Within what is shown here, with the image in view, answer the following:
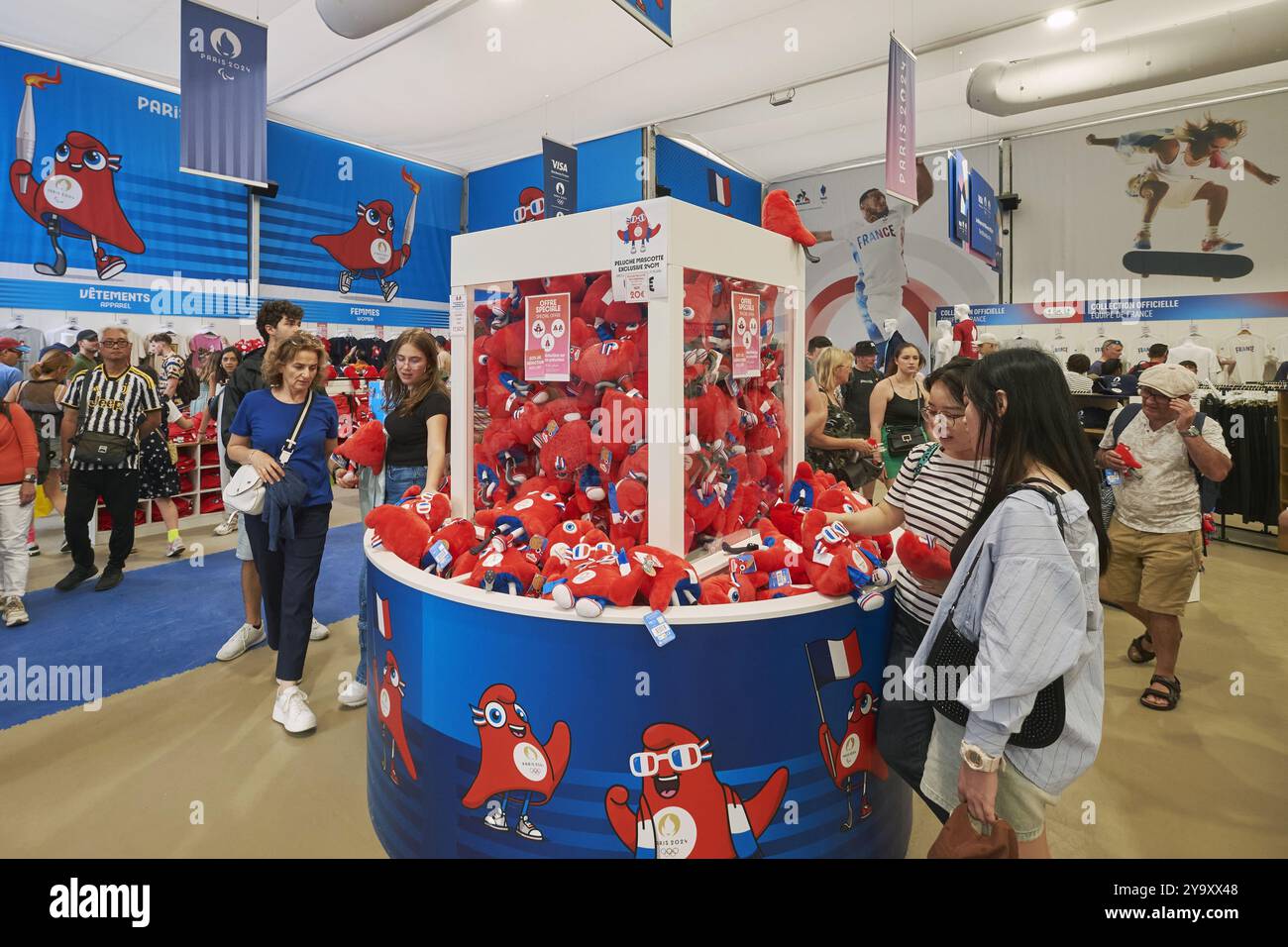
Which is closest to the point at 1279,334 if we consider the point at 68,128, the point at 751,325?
the point at 751,325

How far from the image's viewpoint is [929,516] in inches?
75.8

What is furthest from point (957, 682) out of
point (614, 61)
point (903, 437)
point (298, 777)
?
point (614, 61)

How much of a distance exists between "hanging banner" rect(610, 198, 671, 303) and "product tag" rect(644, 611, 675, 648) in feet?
2.64

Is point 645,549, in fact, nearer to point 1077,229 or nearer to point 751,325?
point 751,325

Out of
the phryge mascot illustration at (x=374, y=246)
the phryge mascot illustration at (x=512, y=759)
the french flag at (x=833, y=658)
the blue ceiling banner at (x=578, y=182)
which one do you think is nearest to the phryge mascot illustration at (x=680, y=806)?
the phryge mascot illustration at (x=512, y=759)

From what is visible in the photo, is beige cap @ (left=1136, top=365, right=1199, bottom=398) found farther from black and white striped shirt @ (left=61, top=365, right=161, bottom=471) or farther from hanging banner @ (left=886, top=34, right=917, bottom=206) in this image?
black and white striped shirt @ (left=61, top=365, right=161, bottom=471)

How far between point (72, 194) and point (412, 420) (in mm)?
5579

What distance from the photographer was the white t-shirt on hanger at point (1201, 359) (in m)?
8.01

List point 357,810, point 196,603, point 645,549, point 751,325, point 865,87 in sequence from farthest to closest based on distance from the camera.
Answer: point 865,87 → point 196,603 → point 357,810 → point 751,325 → point 645,549

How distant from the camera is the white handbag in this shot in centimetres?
302

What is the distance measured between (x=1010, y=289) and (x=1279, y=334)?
9.45 feet
